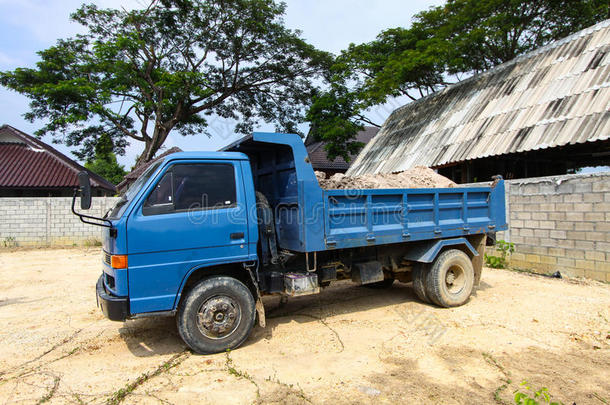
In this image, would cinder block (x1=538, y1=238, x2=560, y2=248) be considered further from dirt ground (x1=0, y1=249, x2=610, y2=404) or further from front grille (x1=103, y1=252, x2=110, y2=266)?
front grille (x1=103, y1=252, x2=110, y2=266)

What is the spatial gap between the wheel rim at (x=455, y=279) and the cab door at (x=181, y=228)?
3.32 metres

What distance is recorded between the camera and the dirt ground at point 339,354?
129 inches

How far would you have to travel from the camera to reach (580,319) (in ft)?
16.4

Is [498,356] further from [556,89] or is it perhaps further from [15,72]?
[15,72]

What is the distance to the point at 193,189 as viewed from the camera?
4121 mm

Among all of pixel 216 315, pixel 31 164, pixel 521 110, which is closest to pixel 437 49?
pixel 521 110

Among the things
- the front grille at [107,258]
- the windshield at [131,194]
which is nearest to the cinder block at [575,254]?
A: the windshield at [131,194]

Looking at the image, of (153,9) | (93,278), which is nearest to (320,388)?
(93,278)

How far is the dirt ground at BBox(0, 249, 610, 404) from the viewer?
328cm

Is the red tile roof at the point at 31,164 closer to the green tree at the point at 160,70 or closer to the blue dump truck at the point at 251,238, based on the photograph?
the green tree at the point at 160,70

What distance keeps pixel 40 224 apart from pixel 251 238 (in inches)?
537

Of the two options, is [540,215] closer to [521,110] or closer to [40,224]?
[521,110]

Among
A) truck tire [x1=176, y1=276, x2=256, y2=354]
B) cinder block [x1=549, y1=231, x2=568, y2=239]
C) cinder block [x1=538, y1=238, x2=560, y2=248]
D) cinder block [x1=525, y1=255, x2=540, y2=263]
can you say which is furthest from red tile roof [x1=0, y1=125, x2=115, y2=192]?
cinder block [x1=549, y1=231, x2=568, y2=239]

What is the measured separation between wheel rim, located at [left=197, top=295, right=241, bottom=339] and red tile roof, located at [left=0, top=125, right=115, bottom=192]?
59.7 ft
